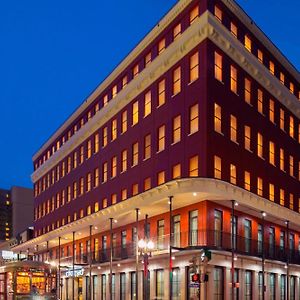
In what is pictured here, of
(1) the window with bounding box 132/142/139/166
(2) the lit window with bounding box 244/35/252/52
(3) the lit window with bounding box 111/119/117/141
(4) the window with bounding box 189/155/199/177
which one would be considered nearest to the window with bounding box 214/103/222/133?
(4) the window with bounding box 189/155/199/177

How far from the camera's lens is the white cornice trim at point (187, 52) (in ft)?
152

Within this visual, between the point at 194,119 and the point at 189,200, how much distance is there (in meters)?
6.64

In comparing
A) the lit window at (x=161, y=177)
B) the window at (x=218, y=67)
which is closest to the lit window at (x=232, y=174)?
the lit window at (x=161, y=177)

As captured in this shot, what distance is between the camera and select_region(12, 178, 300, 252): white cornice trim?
141 ft

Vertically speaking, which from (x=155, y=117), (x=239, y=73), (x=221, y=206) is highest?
(x=239, y=73)

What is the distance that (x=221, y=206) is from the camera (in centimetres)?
4625

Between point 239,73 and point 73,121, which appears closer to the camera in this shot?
point 239,73

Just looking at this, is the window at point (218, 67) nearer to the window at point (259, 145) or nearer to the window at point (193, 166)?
the window at point (193, 166)

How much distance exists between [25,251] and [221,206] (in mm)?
56761

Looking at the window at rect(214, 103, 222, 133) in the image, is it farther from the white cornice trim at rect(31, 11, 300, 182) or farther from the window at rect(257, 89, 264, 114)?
the window at rect(257, 89, 264, 114)

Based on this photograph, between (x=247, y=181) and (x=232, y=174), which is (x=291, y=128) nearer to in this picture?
(x=247, y=181)

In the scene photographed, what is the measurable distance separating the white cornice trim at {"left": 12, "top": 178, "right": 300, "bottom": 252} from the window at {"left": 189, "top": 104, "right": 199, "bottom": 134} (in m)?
5.12

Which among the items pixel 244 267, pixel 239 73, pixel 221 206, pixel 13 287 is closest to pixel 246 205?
pixel 221 206

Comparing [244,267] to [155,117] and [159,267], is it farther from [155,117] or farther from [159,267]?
[155,117]
